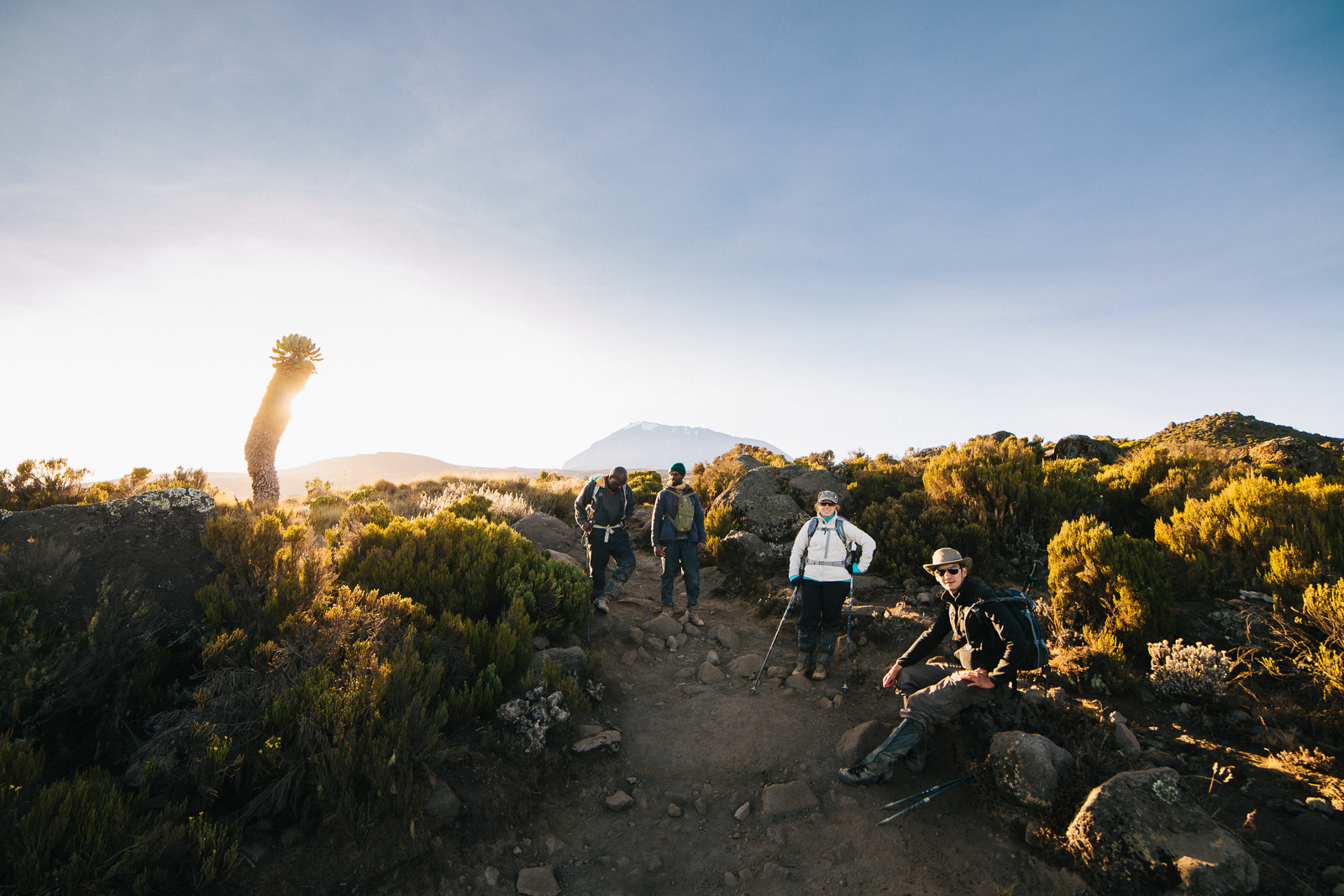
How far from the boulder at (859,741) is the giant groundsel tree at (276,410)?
52.3ft

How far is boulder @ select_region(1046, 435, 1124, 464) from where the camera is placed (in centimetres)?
1480

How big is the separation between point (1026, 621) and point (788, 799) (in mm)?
2403

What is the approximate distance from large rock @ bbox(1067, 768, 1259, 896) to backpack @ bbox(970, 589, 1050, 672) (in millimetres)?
887

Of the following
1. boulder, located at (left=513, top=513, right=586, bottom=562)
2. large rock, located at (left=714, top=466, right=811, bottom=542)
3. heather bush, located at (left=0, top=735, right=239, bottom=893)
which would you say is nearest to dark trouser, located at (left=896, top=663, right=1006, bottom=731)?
heather bush, located at (left=0, top=735, right=239, bottom=893)

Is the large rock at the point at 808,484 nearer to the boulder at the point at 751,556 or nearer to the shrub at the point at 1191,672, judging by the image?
the boulder at the point at 751,556

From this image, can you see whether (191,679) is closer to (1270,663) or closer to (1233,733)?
(1233,733)

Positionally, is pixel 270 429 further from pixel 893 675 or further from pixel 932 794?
pixel 932 794

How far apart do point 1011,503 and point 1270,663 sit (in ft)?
15.4

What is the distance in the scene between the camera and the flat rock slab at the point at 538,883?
3605 millimetres

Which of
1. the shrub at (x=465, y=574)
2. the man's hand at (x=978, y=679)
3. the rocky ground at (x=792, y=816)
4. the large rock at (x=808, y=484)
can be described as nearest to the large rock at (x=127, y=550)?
the shrub at (x=465, y=574)

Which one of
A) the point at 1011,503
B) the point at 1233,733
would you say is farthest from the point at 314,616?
the point at 1011,503

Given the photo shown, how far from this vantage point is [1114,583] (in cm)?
561

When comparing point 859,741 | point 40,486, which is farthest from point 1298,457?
point 40,486

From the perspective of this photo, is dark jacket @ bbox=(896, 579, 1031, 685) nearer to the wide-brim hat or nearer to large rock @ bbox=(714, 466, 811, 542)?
the wide-brim hat
